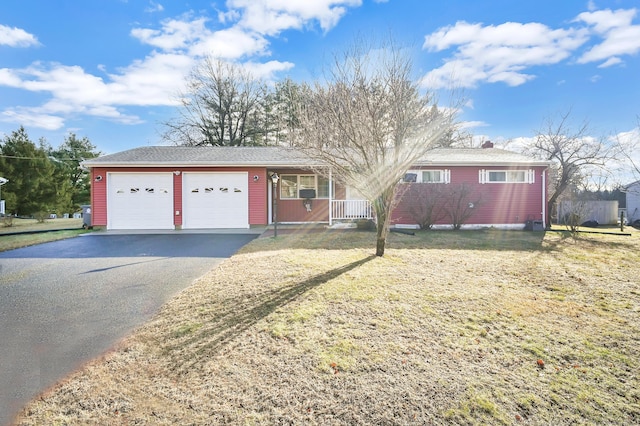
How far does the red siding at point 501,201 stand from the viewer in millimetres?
12281

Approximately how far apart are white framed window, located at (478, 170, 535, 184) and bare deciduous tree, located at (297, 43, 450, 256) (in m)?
7.68

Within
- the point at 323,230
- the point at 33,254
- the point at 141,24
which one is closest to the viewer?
the point at 33,254

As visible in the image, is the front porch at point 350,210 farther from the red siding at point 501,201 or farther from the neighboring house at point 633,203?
the neighboring house at point 633,203

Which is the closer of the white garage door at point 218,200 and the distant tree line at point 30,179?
the white garage door at point 218,200

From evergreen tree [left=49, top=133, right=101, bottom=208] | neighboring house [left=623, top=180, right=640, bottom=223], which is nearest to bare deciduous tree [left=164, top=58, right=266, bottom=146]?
evergreen tree [left=49, top=133, right=101, bottom=208]

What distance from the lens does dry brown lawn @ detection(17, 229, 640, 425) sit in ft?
6.64

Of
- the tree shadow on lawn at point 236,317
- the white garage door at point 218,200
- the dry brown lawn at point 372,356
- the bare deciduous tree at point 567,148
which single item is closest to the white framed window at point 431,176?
the bare deciduous tree at point 567,148

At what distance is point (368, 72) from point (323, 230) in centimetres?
641

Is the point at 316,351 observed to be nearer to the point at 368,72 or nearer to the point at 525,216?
the point at 368,72

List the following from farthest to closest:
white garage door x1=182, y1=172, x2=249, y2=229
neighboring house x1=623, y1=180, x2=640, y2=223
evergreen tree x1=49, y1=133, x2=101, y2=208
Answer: evergreen tree x1=49, y1=133, x2=101, y2=208 < neighboring house x1=623, y1=180, x2=640, y2=223 < white garage door x1=182, y1=172, x2=249, y2=229

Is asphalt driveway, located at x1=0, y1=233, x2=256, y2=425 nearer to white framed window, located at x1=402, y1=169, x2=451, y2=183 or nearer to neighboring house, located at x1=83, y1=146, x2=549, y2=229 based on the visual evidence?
neighboring house, located at x1=83, y1=146, x2=549, y2=229

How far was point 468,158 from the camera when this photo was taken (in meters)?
13.0

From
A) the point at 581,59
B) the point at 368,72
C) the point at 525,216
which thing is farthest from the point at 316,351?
the point at 581,59

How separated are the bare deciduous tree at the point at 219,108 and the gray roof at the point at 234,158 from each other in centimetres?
1002
